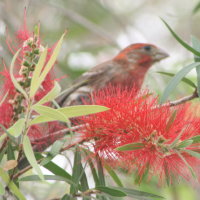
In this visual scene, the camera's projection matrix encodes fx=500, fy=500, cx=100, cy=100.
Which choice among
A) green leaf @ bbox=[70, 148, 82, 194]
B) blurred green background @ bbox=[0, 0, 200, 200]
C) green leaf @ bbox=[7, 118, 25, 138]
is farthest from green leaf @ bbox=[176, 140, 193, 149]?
blurred green background @ bbox=[0, 0, 200, 200]

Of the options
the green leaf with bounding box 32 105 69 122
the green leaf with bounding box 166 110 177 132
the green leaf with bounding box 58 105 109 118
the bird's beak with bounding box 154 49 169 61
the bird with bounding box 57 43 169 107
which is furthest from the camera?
the bird's beak with bounding box 154 49 169 61

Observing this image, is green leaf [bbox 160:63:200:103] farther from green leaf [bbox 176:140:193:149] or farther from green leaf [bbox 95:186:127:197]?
green leaf [bbox 95:186:127:197]

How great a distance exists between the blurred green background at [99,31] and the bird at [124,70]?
12 centimetres

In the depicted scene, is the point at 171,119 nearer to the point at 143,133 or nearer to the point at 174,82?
the point at 143,133

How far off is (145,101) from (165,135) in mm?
137

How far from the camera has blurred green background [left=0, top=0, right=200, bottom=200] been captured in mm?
3701

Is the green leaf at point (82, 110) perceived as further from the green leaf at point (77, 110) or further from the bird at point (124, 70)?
the bird at point (124, 70)

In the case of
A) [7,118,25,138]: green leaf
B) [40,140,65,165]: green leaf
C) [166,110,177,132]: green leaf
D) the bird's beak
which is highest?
the bird's beak

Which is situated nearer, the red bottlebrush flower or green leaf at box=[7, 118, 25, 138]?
green leaf at box=[7, 118, 25, 138]

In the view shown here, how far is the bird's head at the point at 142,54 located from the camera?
3.91 metres

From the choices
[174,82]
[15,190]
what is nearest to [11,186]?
[15,190]

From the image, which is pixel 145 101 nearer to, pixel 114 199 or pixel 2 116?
pixel 114 199

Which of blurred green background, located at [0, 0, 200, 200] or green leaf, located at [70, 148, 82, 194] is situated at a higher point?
blurred green background, located at [0, 0, 200, 200]

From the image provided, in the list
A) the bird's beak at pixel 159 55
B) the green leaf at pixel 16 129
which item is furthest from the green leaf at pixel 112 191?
the bird's beak at pixel 159 55
